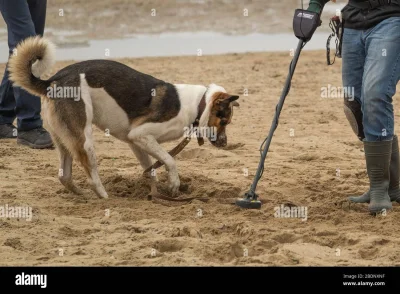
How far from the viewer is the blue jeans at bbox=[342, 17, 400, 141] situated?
21.4ft

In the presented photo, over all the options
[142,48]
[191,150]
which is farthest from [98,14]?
[191,150]

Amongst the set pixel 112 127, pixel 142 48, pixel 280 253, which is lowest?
pixel 280 253

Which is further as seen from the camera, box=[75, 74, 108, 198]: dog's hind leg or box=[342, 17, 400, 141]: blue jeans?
box=[75, 74, 108, 198]: dog's hind leg

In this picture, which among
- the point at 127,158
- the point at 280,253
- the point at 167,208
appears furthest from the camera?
the point at 127,158

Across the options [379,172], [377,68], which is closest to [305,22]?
[377,68]

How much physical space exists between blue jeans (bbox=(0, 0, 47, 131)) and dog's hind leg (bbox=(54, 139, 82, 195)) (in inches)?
69.0

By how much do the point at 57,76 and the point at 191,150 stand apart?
2.13m

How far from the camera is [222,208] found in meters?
7.05

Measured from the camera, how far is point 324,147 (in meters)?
9.23

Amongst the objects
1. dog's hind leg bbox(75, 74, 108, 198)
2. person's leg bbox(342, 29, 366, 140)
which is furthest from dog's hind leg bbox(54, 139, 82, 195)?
person's leg bbox(342, 29, 366, 140)

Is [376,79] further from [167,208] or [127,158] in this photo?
[127,158]

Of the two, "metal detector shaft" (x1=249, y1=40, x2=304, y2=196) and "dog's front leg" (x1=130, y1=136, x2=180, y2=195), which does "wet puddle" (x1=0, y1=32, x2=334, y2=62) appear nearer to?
"dog's front leg" (x1=130, y1=136, x2=180, y2=195)

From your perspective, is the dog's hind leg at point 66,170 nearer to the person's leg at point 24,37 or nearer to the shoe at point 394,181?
the person's leg at point 24,37

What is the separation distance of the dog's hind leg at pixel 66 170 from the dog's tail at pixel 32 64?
1.73ft
